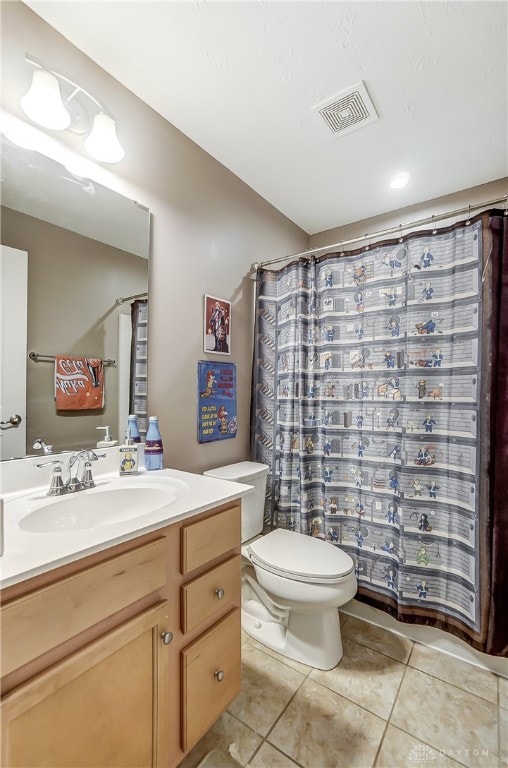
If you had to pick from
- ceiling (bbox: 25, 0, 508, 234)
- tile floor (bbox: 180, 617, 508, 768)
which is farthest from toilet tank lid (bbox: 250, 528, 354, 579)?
ceiling (bbox: 25, 0, 508, 234)

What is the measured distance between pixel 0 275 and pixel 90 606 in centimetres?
96

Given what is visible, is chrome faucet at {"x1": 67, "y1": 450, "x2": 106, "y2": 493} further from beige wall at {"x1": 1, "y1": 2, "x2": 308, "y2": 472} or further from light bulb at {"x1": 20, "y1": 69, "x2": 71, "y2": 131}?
light bulb at {"x1": 20, "y1": 69, "x2": 71, "y2": 131}

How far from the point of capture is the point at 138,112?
4.58ft

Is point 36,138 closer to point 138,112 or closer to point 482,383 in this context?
point 138,112

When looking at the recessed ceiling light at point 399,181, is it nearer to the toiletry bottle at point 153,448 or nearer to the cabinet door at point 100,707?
the toiletry bottle at point 153,448

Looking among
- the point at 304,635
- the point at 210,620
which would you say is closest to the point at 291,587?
the point at 304,635

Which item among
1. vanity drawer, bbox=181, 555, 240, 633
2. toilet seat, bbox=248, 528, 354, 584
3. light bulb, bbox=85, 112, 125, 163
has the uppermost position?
light bulb, bbox=85, 112, 125, 163

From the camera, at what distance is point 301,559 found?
1.42 metres

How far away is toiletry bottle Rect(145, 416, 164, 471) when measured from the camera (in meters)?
1.34

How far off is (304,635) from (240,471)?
0.76 m

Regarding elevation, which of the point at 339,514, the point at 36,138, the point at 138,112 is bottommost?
the point at 339,514

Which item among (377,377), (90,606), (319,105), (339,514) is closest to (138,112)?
(319,105)

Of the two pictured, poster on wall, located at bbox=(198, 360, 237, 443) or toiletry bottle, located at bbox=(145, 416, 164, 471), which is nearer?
toiletry bottle, located at bbox=(145, 416, 164, 471)

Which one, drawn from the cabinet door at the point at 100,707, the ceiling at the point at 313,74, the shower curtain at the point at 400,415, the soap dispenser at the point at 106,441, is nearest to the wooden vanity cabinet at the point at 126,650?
the cabinet door at the point at 100,707
